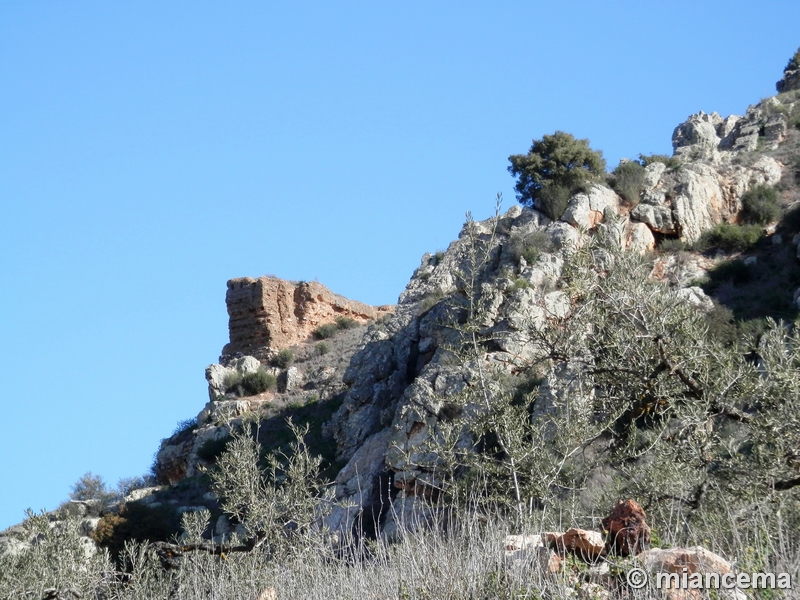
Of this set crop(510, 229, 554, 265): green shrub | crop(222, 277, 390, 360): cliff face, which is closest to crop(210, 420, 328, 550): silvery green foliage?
crop(510, 229, 554, 265): green shrub

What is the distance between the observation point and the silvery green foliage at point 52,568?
11.0 m

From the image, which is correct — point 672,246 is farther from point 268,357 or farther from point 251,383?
point 268,357

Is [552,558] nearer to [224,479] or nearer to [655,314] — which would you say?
[655,314]

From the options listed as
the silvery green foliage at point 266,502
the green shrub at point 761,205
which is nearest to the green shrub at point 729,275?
the green shrub at point 761,205

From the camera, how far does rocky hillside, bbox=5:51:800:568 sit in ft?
58.4

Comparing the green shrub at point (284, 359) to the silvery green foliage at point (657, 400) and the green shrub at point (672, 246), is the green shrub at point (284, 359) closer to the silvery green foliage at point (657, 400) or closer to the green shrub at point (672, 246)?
the green shrub at point (672, 246)

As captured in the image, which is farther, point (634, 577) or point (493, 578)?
point (493, 578)

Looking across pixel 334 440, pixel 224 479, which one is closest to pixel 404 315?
pixel 334 440

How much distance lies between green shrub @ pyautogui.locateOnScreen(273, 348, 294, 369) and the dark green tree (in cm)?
1372

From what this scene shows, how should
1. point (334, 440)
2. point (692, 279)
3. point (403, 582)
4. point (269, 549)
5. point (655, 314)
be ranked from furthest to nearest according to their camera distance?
point (334, 440) < point (692, 279) < point (269, 549) < point (655, 314) < point (403, 582)

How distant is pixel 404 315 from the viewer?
2988 cm

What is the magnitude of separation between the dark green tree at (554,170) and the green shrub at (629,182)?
100 cm

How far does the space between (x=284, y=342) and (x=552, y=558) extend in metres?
35.3

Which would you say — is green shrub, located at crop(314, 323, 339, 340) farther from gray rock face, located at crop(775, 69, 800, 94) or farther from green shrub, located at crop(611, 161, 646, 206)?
gray rock face, located at crop(775, 69, 800, 94)
